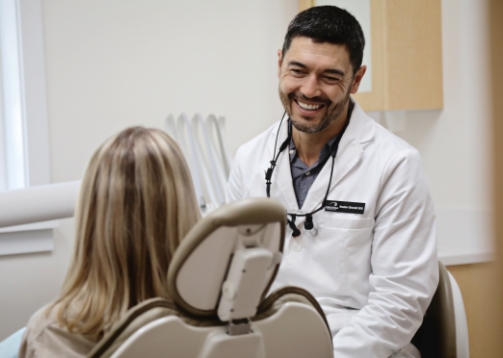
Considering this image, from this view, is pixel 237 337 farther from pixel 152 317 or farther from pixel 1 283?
pixel 1 283

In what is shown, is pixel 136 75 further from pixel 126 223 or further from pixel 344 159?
pixel 126 223

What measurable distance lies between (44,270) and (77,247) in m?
1.53

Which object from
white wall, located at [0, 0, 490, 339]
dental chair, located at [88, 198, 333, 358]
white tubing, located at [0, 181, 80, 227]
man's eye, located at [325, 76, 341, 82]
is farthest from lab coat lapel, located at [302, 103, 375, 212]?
white wall, located at [0, 0, 490, 339]

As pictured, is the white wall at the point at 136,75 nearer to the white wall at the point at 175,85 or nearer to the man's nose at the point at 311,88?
the white wall at the point at 175,85

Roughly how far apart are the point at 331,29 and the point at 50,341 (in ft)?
3.39

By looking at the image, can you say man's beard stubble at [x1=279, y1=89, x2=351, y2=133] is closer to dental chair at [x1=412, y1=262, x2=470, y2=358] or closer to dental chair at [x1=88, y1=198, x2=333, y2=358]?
dental chair at [x1=412, y1=262, x2=470, y2=358]

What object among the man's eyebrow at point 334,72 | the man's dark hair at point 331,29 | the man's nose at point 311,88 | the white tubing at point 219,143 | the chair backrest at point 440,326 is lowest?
the chair backrest at point 440,326

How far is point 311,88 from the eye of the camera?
152cm

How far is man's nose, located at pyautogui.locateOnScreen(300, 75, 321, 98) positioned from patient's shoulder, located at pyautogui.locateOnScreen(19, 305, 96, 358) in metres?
0.91

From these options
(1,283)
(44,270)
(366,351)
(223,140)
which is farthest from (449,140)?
(1,283)

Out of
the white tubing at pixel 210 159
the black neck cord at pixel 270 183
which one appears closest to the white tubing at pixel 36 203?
the black neck cord at pixel 270 183

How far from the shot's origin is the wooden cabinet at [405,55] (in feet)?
7.52

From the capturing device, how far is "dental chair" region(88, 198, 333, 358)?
68 cm

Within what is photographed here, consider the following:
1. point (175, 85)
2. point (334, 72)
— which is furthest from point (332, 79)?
point (175, 85)
